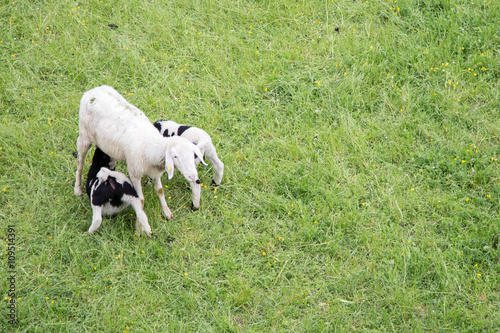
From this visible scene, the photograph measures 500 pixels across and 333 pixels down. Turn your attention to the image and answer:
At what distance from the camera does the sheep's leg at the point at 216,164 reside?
5.82m

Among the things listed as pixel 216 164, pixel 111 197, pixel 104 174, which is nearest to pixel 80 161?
pixel 104 174

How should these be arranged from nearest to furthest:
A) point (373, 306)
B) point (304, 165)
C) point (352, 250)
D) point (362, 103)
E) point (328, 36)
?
point (373, 306)
point (352, 250)
point (304, 165)
point (362, 103)
point (328, 36)

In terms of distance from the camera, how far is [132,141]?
5516 mm

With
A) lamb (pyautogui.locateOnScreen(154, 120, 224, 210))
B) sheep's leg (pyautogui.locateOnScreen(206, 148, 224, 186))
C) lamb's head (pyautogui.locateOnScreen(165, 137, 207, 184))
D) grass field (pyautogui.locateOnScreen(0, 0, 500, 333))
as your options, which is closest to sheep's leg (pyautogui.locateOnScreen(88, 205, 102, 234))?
grass field (pyautogui.locateOnScreen(0, 0, 500, 333))

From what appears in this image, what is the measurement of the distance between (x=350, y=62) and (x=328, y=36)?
2.18 feet

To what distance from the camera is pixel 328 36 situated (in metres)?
7.61

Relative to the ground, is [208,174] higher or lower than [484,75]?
lower

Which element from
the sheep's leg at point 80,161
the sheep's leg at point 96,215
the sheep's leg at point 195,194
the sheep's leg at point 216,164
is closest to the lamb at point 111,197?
the sheep's leg at point 96,215

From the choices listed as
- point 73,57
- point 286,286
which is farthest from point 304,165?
point 73,57

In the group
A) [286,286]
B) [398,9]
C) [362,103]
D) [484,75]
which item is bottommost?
[286,286]

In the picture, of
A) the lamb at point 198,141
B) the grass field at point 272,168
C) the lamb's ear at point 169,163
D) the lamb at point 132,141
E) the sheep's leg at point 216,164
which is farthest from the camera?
the sheep's leg at point 216,164

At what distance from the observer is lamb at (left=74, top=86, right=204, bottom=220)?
523 centimetres

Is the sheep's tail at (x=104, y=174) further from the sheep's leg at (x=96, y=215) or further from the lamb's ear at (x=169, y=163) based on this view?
the lamb's ear at (x=169, y=163)

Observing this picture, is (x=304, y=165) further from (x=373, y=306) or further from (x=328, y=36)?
(x=328, y=36)
